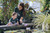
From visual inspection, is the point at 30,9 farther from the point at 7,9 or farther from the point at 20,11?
the point at 7,9

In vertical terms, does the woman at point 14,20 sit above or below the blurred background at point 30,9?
below

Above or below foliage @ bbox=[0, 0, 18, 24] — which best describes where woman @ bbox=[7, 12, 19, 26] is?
below

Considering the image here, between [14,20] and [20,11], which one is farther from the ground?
[20,11]

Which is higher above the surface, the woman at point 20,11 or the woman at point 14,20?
the woman at point 20,11

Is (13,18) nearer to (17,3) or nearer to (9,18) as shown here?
(9,18)

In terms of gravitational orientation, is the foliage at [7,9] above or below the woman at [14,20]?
above

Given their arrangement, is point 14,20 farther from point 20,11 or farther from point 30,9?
point 30,9

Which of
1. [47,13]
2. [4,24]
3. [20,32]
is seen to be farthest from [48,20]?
[4,24]

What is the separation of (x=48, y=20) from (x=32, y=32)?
0.29 metres

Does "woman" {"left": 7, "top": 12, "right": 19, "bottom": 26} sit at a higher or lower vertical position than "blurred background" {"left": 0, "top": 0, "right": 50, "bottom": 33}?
lower

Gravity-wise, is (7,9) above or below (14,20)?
above

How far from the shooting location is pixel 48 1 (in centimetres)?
148

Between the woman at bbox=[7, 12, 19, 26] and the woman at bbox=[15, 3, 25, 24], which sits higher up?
the woman at bbox=[15, 3, 25, 24]

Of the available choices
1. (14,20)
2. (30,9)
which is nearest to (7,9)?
(14,20)
